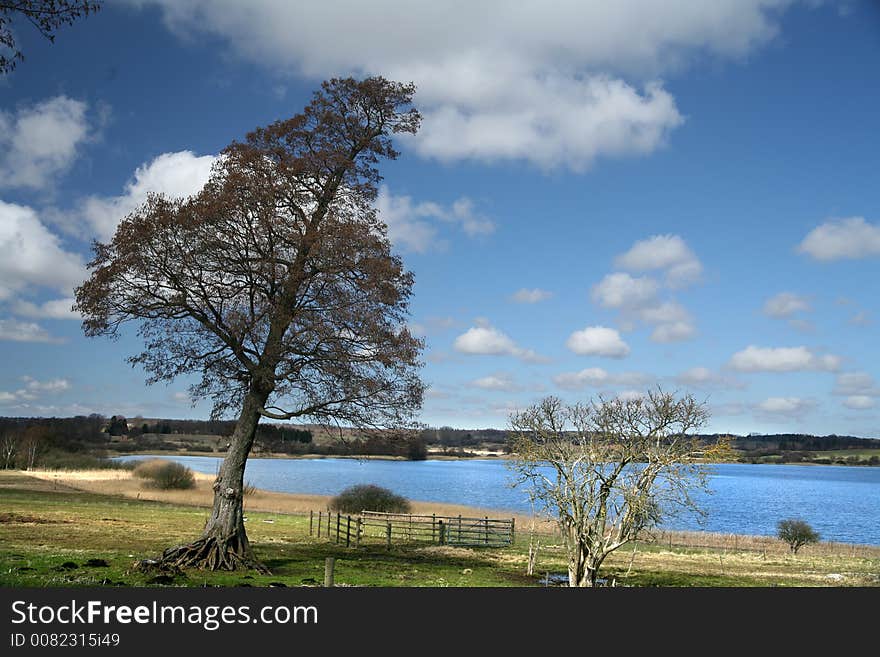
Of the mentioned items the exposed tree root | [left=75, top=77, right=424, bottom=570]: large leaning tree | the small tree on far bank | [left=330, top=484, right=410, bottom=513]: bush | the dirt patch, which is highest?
[left=75, top=77, right=424, bottom=570]: large leaning tree

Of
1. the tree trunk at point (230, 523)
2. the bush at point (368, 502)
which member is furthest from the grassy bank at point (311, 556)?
the bush at point (368, 502)

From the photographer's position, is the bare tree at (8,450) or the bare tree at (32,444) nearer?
the bare tree at (8,450)

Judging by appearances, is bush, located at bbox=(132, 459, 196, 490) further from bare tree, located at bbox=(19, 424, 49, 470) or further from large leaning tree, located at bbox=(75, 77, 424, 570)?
large leaning tree, located at bbox=(75, 77, 424, 570)

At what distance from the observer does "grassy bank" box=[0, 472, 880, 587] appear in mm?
19828

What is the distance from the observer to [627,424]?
22141mm

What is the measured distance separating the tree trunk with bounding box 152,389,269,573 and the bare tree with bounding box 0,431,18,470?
222 feet

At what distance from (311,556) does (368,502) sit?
23442mm

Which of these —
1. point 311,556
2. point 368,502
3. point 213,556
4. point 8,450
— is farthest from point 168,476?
point 213,556

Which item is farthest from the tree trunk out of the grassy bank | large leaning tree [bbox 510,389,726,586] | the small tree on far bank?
the small tree on far bank

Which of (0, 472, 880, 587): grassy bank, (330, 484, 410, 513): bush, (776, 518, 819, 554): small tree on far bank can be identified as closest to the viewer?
(0, 472, 880, 587): grassy bank

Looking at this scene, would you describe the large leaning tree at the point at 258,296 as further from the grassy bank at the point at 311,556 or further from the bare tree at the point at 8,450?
the bare tree at the point at 8,450

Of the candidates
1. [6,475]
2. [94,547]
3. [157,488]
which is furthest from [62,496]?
[94,547]

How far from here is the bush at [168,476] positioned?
217 ft

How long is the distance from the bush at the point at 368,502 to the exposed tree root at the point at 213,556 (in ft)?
94.7
